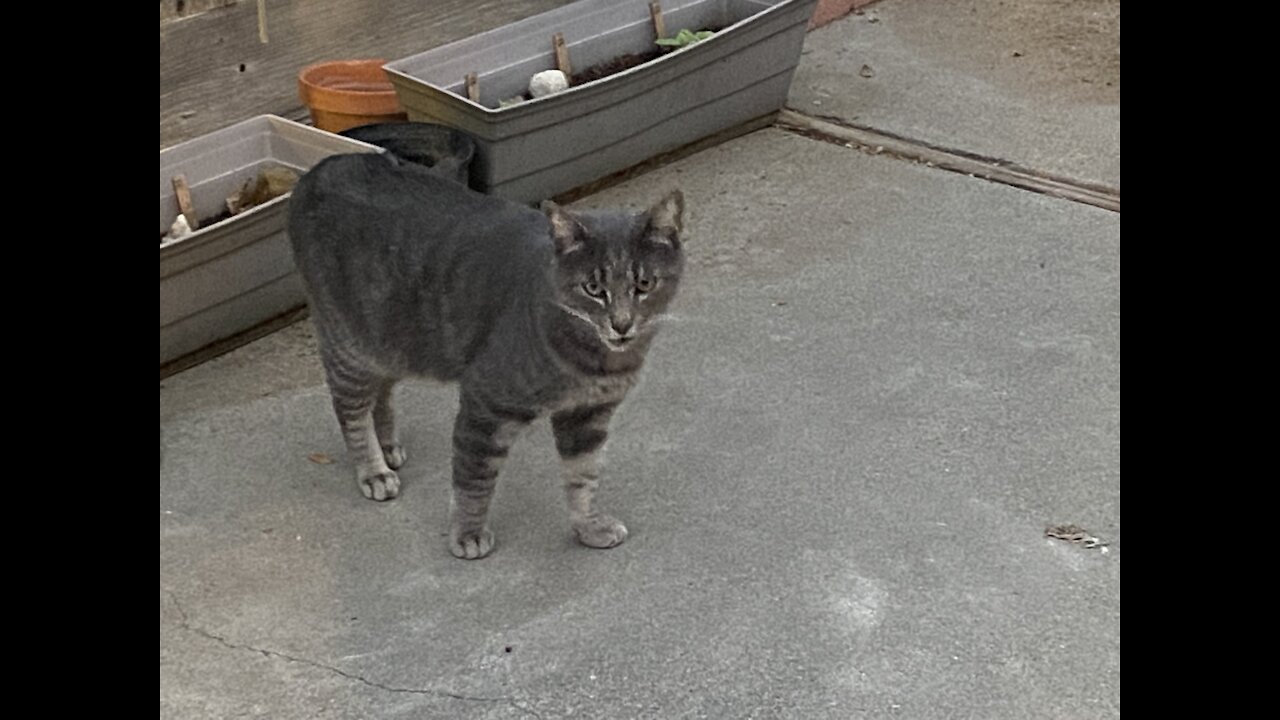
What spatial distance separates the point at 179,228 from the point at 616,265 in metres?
1.78

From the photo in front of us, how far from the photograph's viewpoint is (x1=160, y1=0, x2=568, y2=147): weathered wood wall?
191 inches

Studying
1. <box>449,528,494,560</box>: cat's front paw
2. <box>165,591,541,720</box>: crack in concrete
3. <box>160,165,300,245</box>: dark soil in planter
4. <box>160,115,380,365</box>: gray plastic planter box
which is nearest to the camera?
<box>165,591,541,720</box>: crack in concrete

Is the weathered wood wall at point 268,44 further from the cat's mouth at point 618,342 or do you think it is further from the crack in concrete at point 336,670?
the cat's mouth at point 618,342

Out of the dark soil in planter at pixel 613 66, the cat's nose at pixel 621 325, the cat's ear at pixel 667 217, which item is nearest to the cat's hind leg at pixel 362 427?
the cat's nose at pixel 621 325

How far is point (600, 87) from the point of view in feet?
16.3

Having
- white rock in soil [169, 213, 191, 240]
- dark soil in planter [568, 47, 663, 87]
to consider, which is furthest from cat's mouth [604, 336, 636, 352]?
dark soil in planter [568, 47, 663, 87]

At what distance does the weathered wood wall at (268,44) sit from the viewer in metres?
4.86

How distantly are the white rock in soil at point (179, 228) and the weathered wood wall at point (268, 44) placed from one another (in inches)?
22.3

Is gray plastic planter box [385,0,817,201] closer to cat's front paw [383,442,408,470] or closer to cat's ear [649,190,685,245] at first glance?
cat's front paw [383,442,408,470]

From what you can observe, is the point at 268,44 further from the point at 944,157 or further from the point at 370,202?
the point at 944,157

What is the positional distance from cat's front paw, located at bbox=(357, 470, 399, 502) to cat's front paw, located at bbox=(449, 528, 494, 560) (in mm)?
288

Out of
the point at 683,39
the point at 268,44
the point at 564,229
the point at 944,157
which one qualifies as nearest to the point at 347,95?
the point at 268,44

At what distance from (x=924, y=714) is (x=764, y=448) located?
3.45 ft

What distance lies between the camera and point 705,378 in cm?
425
